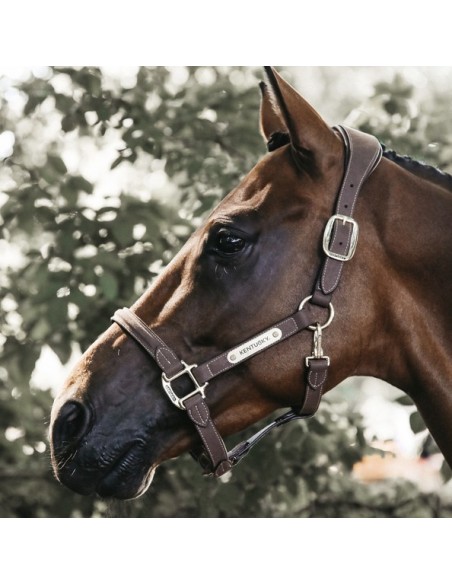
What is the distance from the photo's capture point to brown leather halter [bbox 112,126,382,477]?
1561 millimetres

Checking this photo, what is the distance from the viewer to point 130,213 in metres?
2.61

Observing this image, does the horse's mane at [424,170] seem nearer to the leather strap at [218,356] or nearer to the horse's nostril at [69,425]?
the leather strap at [218,356]

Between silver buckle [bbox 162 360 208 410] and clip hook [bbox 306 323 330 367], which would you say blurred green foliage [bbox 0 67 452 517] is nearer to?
silver buckle [bbox 162 360 208 410]

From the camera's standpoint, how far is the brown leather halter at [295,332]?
5.12 ft

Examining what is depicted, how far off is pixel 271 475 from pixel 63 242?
1.27 m

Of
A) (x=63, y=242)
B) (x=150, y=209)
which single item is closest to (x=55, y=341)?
(x=63, y=242)

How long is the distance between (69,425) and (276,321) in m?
0.52

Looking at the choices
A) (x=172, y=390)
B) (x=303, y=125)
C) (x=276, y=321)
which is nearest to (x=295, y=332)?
(x=276, y=321)

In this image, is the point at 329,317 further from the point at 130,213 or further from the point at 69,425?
the point at 130,213

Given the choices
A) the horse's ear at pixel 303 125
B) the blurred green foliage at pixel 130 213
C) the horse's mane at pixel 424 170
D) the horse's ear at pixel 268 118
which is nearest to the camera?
the horse's ear at pixel 303 125

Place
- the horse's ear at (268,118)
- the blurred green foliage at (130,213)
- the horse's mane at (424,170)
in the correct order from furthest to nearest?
the blurred green foliage at (130,213), the horse's ear at (268,118), the horse's mane at (424,170)

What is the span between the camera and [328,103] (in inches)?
126

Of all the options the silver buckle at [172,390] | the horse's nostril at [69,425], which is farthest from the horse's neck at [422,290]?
the horse's nostril at [69,425]

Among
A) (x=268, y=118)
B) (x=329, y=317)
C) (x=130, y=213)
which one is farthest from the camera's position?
(x=130, y=213)
